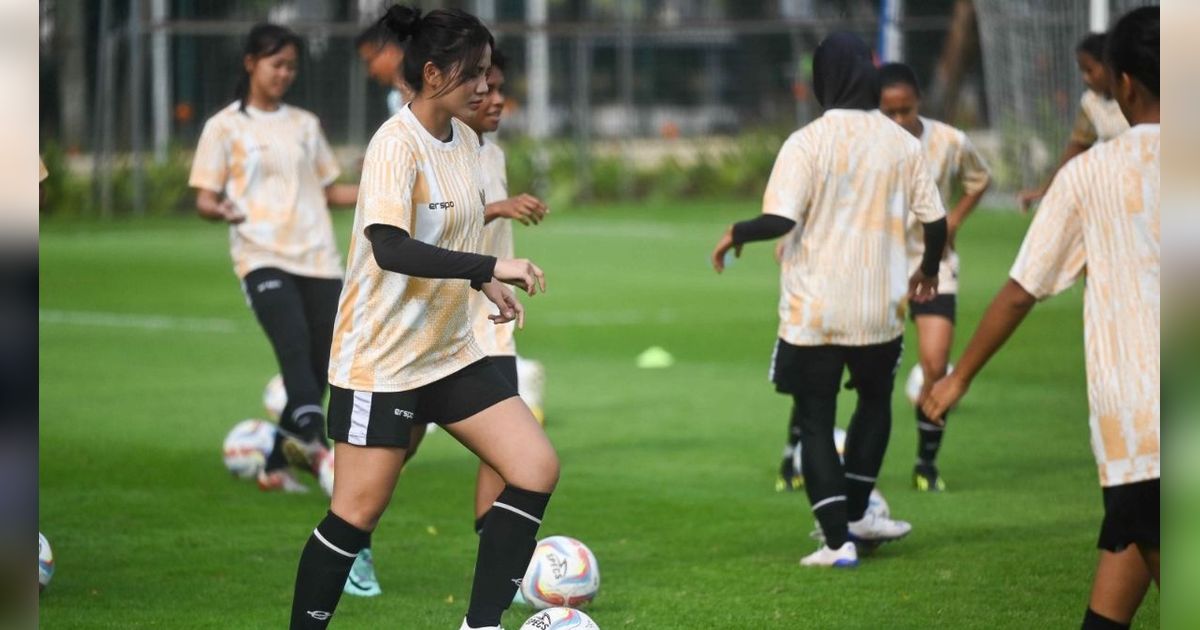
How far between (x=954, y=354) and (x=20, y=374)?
1260 cm

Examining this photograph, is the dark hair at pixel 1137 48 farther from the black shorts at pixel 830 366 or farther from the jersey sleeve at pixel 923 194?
the black shorts at pixel 830 366

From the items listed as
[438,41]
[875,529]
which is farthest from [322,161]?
[438,41]

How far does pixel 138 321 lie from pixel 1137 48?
46.2ft

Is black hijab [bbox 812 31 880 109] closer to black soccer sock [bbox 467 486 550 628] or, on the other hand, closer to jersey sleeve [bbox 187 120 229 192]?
black soccer sock [bbox 467 486 550 628]

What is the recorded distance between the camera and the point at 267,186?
880cm

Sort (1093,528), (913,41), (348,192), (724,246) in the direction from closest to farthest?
(724,246) → (1093,528) → (348,192) → (913,41)

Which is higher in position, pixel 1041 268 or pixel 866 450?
pixel 1041 268

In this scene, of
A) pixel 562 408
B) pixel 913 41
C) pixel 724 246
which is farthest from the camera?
pixel 913 41

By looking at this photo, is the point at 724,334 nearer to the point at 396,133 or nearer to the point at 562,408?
the point at 562,408

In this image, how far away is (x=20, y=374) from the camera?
6.72ft

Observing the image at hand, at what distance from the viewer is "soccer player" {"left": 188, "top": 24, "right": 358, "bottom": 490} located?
859cm

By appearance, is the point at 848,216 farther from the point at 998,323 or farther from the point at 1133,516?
the point at 1133,516

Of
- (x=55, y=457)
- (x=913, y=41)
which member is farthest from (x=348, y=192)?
(x=913, y=41)

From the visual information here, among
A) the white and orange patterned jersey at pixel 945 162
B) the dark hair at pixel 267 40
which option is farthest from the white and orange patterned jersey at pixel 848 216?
the dark hair at pixel 267 40
